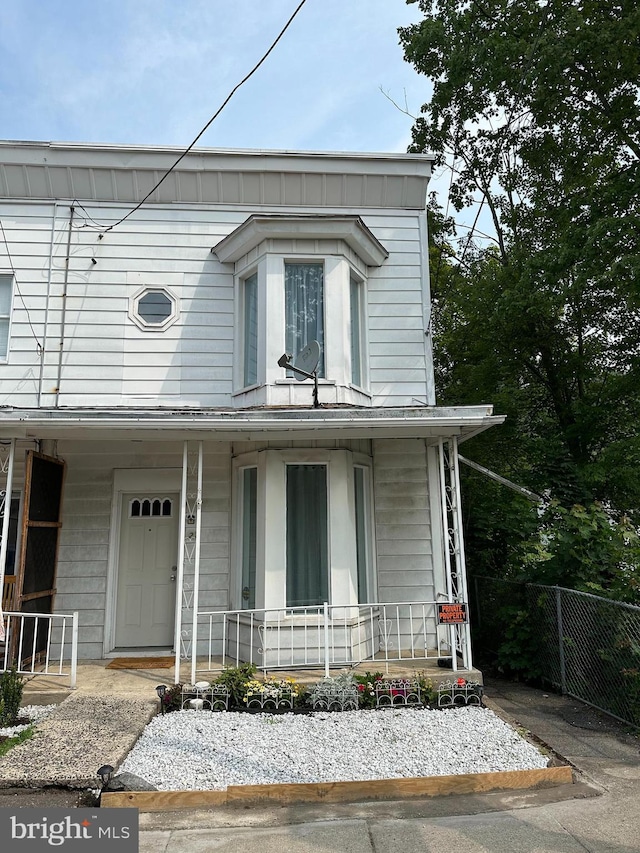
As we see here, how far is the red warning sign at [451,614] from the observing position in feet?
20.4

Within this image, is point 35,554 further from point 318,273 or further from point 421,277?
point 421,277

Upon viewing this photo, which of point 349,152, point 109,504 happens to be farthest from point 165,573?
point 349,152

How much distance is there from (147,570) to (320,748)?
3.88 metres

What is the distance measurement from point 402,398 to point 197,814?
577 centimetres

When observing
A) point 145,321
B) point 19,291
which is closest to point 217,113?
point 145,321

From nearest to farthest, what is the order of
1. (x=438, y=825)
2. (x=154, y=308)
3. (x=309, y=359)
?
(x=438, y=825)
(x=309, y=359)
(x=154, y=308)


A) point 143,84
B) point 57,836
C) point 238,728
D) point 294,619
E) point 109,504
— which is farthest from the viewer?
point 109,504

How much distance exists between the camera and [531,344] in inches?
500

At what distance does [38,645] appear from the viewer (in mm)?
6969

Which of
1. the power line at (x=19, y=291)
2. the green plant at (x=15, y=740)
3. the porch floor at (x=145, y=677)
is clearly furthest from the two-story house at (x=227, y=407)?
the green plant at (x=15, y=740)

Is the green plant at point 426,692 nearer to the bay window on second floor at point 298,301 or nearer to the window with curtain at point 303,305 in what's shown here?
the bay window on second floor at point 298,301

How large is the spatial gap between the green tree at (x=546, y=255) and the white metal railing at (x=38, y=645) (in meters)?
6.21

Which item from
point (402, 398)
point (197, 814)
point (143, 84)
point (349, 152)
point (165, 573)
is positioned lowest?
point (197, 814)
